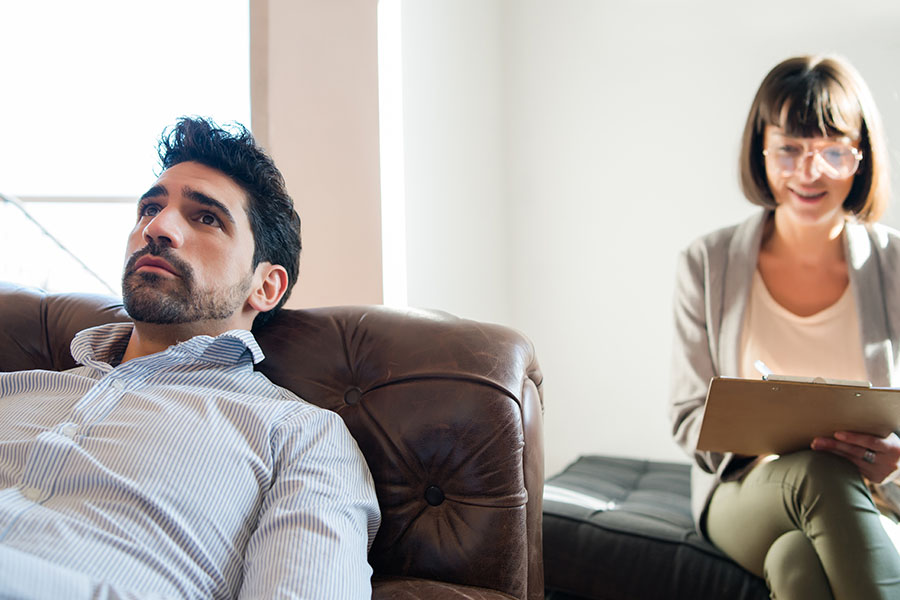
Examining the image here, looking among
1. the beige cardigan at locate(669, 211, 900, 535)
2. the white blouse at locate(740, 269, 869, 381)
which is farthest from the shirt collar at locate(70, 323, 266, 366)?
the white blouse at locate(740, 269, 869, 381)

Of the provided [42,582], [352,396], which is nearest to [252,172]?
[352,396]

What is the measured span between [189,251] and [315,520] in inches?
21.1

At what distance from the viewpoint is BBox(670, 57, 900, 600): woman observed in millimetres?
1311

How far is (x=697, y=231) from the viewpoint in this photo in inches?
100

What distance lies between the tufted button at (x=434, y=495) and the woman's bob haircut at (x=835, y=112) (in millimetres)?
1153

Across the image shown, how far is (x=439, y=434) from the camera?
3.07 ft

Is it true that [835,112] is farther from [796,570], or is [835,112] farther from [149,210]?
[149,210]

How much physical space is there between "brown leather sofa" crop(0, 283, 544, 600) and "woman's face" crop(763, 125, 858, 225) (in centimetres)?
88

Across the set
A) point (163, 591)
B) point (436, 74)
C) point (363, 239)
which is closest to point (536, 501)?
point (163, 591)

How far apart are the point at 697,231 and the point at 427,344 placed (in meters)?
1.86

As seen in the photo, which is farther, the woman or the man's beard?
the woman

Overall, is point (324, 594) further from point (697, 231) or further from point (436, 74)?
point (697, 231)

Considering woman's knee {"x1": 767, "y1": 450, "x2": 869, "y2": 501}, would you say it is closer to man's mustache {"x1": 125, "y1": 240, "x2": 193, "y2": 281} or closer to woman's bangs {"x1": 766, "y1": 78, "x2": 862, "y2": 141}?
woman's bangs {"x1": 766, "y1": 78, "x2": 862, "y2": 141}

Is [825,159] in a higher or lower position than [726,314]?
higher
